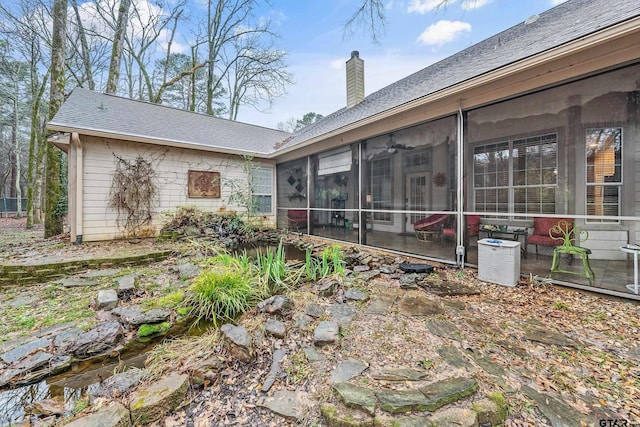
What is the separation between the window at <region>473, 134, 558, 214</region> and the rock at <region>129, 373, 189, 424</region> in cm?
660

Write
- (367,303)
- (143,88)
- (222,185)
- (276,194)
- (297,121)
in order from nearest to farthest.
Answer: (367,303), (222,185), (276,194), (143,88), (297,121)

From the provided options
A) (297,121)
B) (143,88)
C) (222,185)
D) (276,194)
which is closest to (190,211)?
(222,185)

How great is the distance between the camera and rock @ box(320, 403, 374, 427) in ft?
4.85

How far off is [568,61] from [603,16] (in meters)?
0.85

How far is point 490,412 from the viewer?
152 centimetres

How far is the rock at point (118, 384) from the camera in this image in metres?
1.78

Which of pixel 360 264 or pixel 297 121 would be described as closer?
pixel 360 264

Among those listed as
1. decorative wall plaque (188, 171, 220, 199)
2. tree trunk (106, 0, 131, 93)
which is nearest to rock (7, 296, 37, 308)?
decorative wall plaque (188, 171, 220, 199)

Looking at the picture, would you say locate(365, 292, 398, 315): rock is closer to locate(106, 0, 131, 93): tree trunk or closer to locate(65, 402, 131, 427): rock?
locate(65, 402, 131, 427): rock

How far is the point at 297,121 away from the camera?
→ 77.7 feet

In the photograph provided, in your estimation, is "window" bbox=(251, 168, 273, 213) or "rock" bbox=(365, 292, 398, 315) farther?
"window" bbox=(251, 168, 273, 213)

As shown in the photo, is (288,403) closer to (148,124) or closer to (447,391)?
(447,391)

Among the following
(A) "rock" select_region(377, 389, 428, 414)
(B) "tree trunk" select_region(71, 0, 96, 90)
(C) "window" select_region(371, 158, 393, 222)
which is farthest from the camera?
(B) "tree trunk" select_region(71, 0, 96, 90)

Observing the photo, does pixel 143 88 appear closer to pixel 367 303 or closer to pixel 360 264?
pixel 360 264
